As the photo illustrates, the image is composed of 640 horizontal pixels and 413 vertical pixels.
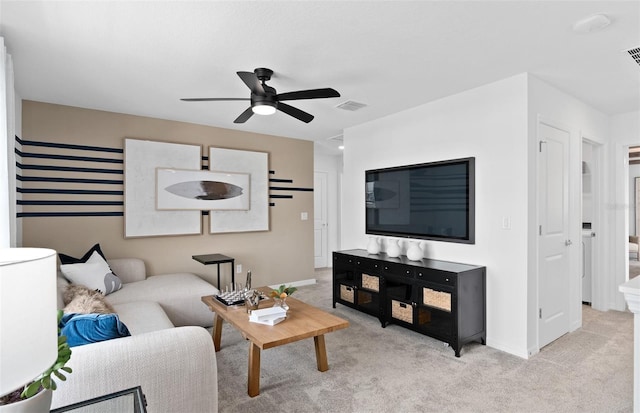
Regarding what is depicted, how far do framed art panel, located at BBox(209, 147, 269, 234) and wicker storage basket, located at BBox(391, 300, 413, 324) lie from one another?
2.44m

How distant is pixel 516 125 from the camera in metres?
3.02

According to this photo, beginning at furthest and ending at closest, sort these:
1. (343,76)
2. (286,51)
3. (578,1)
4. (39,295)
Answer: (343,76) < (286,51) < (578,1) < (39,295)

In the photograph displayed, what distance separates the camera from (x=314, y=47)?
2463mm

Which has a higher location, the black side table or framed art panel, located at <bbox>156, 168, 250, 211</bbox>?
framed art panel, located at <bbox>156, 168, 250, 211</bbox>

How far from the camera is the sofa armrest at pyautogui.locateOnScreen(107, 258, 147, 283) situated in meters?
3.93

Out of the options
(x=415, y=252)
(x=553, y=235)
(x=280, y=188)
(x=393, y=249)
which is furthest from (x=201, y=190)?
(x=553, y=235)

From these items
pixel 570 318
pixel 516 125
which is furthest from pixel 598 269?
pixel 516 125

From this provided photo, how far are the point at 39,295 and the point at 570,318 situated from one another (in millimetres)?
4299

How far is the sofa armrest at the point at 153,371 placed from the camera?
1.53 metres

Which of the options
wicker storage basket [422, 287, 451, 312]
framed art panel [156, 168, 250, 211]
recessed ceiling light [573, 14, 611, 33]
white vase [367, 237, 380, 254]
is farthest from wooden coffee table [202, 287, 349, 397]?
recessed ceiling light [573, 14, 611, 33]

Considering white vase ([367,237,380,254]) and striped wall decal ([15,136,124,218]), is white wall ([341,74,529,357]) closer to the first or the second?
white vase ([367,237,380,254])

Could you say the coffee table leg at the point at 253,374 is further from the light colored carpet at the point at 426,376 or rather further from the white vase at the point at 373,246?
the white vase at the point at 373,246

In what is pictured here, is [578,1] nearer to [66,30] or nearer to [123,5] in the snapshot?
[123,5]

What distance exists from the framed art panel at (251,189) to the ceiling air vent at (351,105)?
178 centimetres
